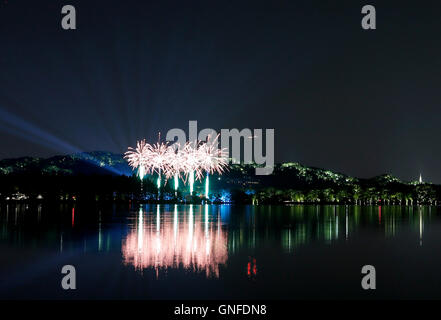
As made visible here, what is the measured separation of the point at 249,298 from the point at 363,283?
16.9ft

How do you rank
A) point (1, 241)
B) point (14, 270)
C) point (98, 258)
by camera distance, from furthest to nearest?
point (1, 241) < point (98, 258) < point (14, 270)

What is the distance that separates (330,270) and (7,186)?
148m

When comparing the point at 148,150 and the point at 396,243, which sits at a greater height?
the point at 148,150

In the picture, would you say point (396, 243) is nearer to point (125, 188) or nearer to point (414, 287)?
point (414, 287)

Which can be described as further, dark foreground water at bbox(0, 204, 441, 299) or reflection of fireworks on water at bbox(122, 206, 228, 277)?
reflection of fireworks on water at bbox(122, 206, 228, 277)

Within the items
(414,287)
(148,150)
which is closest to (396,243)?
(414,287)

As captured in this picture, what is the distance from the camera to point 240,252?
25.6 metres

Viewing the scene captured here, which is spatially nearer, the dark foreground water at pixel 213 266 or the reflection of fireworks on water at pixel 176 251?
the dark foreground water at pixel 213 266

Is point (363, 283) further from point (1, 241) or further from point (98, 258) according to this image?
point (1, 241)

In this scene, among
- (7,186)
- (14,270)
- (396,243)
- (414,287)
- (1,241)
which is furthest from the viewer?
(7,186)

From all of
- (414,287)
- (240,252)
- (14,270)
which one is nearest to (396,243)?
(240,252)

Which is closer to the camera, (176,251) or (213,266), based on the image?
(213,266)
